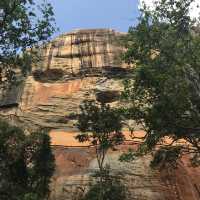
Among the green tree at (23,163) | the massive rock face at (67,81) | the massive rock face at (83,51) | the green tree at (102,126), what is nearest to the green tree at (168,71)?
the green tree at (102,126)

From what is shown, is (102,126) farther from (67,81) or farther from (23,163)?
(67,81)

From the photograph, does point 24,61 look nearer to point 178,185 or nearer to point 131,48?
point 131,48

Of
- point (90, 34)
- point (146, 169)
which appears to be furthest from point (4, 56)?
point (90, 34)

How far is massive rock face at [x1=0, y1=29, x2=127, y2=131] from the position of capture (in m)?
37.2

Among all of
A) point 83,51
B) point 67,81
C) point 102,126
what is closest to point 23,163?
point 102,126

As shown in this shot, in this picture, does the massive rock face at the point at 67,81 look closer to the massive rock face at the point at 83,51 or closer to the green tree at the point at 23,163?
the massive rock face at the point at 83,51

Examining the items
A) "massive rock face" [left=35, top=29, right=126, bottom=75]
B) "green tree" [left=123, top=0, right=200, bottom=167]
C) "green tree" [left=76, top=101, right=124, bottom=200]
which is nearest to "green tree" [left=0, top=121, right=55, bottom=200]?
"green tree" [left=76, top=101, right=124, bottom=200]

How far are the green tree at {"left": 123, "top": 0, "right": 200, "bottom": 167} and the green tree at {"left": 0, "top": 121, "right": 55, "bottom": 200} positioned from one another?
450cm

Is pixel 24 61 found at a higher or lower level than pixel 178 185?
higher

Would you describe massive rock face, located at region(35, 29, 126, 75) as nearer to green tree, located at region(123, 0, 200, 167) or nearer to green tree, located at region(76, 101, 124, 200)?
green tree, located at region(76, 101, 124, 200)

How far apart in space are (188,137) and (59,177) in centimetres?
780

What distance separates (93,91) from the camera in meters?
38.3

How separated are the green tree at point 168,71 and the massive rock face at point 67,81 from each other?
12923 millimetres

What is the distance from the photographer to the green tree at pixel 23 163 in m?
21.8
